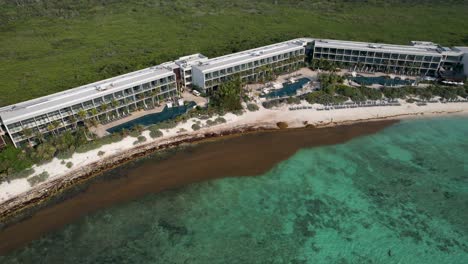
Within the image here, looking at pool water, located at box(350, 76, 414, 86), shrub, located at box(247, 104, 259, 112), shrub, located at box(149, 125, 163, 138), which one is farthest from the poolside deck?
pool water, located at box(350, 76, 414, 86)

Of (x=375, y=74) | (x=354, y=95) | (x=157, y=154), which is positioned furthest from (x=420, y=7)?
(x=157, y=154)

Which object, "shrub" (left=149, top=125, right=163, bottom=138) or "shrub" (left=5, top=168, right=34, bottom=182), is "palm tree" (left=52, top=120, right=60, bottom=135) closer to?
"shrub" (left=5, top=168, right=34, bottom=182)

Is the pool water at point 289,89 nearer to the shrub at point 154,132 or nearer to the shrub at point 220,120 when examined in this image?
the shrub at point 220,120

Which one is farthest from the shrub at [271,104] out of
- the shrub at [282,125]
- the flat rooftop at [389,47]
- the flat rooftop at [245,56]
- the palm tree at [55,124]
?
the palm tree at [55,124]

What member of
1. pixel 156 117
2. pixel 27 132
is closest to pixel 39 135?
pixel 27 132

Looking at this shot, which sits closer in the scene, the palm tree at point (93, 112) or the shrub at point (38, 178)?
the shrub at point (38, 178)

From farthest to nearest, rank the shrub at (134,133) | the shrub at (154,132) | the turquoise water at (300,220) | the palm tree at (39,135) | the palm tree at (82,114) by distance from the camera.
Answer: the shrub at (154,132) < the shrub at (134,133) < the palm tree at (82,114) < the palm tree at (39,135) < the turquoise water at (300,220)

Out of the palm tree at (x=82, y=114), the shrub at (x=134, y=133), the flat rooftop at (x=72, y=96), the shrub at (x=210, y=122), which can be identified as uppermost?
the flat rooftop at (x=72, y=96)

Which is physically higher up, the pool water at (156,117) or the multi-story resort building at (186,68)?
the multi-story resort building at (186,68)
